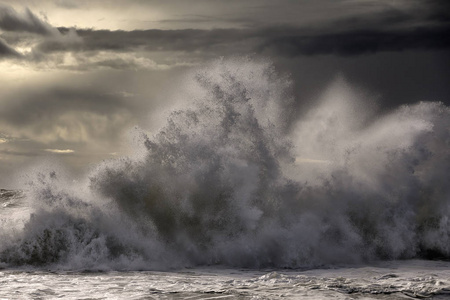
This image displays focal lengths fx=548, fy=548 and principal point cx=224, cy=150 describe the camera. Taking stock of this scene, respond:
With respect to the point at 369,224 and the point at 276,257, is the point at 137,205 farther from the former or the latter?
the point at 369,224

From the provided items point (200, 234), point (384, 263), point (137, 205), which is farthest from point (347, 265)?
point (137, 205)

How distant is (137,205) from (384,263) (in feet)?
20.4

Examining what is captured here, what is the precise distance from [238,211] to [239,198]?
1.23 feet

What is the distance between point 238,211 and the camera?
13.6m

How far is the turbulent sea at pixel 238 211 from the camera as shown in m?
11.4

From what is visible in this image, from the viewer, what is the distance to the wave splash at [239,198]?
12.9m

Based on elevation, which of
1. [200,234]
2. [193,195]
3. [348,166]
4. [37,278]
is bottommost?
[37,278]

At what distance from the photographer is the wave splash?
42.4 feet

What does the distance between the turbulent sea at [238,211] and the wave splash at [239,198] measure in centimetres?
3

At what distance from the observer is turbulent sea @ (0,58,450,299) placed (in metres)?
11.4

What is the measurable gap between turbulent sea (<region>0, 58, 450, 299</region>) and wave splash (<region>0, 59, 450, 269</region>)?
3cm

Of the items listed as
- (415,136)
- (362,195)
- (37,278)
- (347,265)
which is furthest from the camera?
(415,136)

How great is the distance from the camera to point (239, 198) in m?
13.8

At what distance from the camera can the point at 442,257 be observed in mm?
13914
